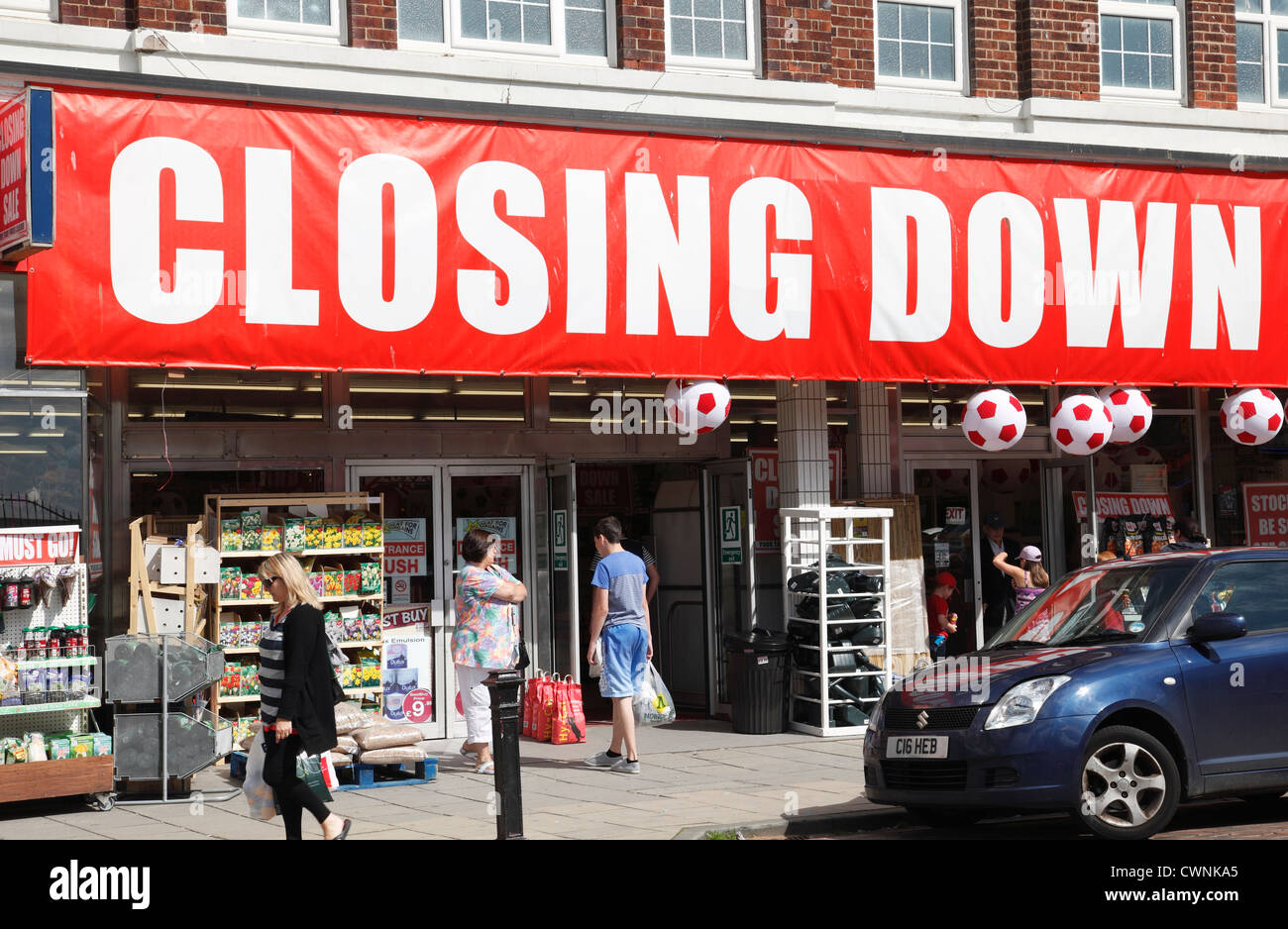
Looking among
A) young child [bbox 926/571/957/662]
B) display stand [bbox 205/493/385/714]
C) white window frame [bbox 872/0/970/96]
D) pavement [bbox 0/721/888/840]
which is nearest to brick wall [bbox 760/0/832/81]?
white window frame [bbox 872/0/970/96]

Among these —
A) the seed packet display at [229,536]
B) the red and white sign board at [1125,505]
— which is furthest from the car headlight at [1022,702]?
the red and white sign board at [1125,505]

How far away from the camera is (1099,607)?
9.26 meters

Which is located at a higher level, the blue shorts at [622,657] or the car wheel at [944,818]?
the blue shorts at [622,657]

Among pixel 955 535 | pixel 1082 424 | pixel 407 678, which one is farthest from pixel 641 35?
pixel 407 678

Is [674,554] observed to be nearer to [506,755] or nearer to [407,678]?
[407,678]

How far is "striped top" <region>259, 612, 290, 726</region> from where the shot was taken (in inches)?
310

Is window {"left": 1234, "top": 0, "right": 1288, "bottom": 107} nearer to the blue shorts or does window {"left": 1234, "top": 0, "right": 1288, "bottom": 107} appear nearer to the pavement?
the pavement

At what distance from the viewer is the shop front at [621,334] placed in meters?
10.9

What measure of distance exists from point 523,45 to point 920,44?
13.8 ft

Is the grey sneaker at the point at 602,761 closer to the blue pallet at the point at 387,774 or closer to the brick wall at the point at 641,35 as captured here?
the blue pallet at the point at 387,774

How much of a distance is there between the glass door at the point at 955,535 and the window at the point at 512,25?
208 inches

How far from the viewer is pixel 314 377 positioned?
1288 centimetres

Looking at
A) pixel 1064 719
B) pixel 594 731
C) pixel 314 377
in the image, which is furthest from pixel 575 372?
pixel 1064 719
